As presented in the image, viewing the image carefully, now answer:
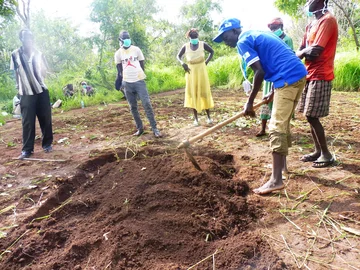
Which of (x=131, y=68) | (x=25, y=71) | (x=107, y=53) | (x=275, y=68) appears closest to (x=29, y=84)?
(x=25, y=71)

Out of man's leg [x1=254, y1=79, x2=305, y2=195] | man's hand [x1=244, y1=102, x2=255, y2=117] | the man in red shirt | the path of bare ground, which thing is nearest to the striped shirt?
the path of bare ground

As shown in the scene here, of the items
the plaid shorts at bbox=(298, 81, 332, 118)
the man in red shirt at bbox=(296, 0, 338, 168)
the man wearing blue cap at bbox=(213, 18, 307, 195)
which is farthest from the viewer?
the plaid shorts at bbox=(298, 81, 332, 118)

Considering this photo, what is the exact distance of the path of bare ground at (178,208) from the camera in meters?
1.92

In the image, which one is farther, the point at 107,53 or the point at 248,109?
the point at 107,53

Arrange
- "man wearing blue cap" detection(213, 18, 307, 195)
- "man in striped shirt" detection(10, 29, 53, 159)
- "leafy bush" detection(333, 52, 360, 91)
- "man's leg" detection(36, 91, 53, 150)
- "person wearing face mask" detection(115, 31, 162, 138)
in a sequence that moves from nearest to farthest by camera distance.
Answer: "man wearing blue cap" detection(213, 18, 307, 195) < "man in striped shirt" detection(10, 29, 53, 159) < "man's leg" detection(36, 91, 53, 150) < "person wearing face mask" detection(115, 31, 162, 138) < "leafy bush" detection(333, 52, 360, 91)

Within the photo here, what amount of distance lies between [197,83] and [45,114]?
2.56 m

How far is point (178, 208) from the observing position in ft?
8.20

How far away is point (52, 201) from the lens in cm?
286

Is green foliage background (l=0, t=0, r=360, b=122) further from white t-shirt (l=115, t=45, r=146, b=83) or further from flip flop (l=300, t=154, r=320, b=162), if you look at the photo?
flip flop (l=300, t=154, r=320, b=162)

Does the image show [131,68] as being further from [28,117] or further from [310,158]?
[310,158]

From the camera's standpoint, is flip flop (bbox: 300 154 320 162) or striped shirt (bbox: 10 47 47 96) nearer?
flip flop (bbox: 300 154 320 162)

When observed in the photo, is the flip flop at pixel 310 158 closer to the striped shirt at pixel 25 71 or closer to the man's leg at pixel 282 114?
the man's leg at pixel 282 114

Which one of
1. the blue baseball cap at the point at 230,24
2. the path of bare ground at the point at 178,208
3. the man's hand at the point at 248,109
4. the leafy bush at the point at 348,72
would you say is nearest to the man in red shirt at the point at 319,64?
the path of bare ground at the point at 178,208

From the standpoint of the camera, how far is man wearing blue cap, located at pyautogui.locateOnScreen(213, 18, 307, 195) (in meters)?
2.33
